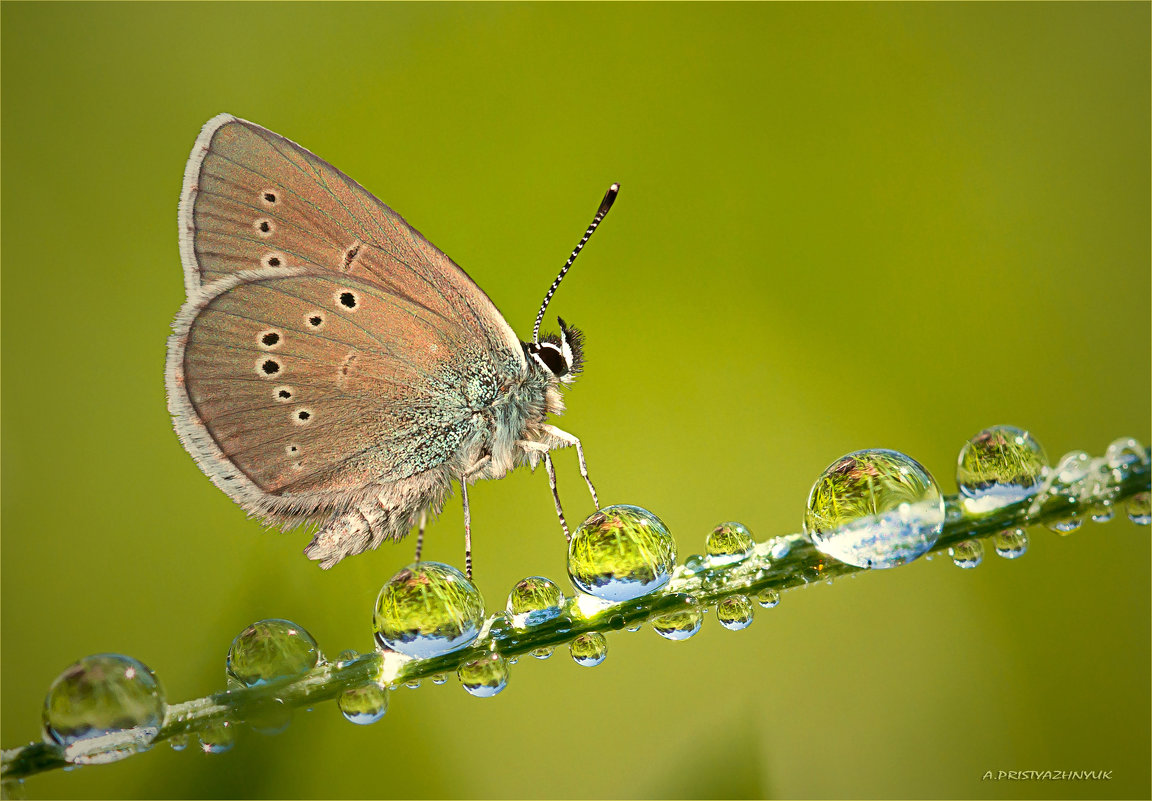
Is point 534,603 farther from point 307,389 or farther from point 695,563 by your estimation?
point 307,389

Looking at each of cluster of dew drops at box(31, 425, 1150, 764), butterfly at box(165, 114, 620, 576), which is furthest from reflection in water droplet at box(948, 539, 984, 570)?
butterfly at box(165, 114, 620, 576)

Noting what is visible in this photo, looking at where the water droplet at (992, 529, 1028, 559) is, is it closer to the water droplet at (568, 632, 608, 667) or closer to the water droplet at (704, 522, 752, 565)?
the water droplet at (704, 522, 752, 565)

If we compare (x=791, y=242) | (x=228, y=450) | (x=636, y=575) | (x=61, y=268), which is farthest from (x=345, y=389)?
(x=61, y=268)

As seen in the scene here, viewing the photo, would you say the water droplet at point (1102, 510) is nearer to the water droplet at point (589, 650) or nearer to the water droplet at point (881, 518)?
the water droplet at point (881, 518)

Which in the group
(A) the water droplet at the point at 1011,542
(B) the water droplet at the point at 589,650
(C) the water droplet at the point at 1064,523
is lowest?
(B) the water droplet at the point at 589,650

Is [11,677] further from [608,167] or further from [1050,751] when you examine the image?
[1050,751]

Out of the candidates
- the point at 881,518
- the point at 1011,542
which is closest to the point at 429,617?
the point at 881,518

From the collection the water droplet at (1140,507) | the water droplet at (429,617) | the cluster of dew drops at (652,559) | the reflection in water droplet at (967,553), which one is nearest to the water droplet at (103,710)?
the cluster of dew drops at (652,559)
